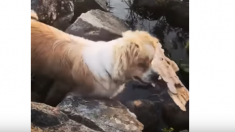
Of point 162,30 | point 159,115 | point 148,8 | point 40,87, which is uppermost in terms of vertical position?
point 148,8

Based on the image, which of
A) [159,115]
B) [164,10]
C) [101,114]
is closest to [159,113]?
[159,115]

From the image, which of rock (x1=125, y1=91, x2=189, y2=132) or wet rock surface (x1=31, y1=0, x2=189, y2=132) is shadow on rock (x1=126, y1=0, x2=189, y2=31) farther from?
rock (x1=125, y1=91, x2=189, y2=132)

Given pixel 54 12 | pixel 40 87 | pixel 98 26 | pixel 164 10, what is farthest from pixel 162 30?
pixel 40 87

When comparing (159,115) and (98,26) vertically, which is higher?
(98,26)

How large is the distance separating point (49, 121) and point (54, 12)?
54cm

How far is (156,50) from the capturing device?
1.91 metres

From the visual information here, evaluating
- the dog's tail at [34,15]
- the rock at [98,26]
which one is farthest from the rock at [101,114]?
the dog's tail at [34,15]

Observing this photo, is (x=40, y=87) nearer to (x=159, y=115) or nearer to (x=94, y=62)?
(x=94, y=62)

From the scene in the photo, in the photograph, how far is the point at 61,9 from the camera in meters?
1.89

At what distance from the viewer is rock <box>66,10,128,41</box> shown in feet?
6.20

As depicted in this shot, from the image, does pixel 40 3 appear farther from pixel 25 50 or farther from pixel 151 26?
pixel 151 26
